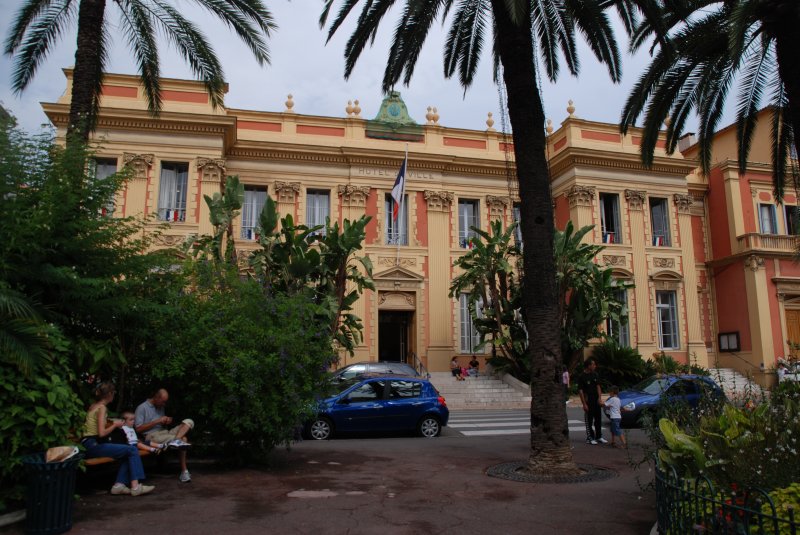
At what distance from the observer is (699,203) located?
32.7 m

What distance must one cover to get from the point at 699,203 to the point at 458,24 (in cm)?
2409

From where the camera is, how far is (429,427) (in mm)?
14508

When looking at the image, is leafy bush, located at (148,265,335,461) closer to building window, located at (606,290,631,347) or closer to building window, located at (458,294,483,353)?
building window, located at (458,294,483,353)

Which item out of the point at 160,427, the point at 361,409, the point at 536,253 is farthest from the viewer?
the point at 361,409

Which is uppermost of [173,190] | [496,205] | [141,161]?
[141,161]

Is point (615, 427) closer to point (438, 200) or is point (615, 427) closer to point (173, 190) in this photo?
point (438, 200)

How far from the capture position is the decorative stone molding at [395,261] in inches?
1077

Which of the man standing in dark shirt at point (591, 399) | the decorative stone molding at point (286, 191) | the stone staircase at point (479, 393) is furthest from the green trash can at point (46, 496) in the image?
the decorative stone molding at point (286, 191)

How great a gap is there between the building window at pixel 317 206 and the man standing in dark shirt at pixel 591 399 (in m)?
17.0

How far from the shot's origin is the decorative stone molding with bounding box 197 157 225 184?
25.2m

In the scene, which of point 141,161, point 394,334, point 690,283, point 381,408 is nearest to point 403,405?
point 381,408

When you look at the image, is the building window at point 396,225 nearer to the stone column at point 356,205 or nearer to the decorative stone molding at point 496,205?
the stone column at point 356,205

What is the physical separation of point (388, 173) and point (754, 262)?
18059 mm

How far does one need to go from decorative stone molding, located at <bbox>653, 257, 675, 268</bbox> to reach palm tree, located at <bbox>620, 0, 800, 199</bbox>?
14407mm
